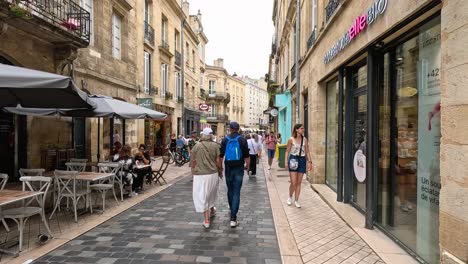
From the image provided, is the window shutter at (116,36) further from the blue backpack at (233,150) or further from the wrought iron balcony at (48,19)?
the blue backpack at (233,150)

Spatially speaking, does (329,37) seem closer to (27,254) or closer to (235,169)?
(235,169)

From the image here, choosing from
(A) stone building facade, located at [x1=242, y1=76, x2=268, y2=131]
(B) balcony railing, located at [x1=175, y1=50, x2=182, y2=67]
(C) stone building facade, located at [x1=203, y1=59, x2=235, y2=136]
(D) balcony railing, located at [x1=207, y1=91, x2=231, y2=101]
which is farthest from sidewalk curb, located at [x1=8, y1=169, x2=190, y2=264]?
(A) stone building facade, located at [x1=242, y1=76, x2=268, y2=131]

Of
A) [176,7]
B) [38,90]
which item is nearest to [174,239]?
[38,90]

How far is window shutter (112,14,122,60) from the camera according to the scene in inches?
575

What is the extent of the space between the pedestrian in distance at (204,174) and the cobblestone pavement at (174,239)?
354 millimetres

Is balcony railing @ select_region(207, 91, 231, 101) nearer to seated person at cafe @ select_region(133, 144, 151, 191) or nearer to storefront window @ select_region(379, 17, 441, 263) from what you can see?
seated person at cafe @ select_region(133, 144, 151, 191)

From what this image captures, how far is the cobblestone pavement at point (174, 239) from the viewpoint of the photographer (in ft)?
14.0

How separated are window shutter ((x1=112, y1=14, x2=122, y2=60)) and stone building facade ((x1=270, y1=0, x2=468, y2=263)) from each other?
393 inches

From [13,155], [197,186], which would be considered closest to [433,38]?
[197,186]

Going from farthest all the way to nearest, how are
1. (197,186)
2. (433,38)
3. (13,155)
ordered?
(13,155) < (197,186) < (433,38)

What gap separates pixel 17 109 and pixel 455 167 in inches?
315

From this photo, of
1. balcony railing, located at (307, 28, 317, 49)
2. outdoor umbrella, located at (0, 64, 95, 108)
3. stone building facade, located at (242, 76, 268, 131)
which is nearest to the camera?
outdoor umbrella, located at (0, 64, 95, 108)

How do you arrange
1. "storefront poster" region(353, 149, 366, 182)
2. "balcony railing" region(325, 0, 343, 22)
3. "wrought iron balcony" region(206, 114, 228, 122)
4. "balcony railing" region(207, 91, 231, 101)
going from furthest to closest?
"wrought iron balcony" region(206, 114, 228, 122) < "balcony railing" region(207, 91, 231, 101) < "balcony railing" region(325, 0, 343, 22) < "storefront poster" region(353, 149, 366, 182)

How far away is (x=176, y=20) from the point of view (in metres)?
24.5
